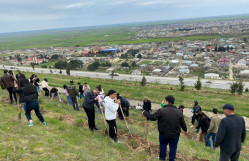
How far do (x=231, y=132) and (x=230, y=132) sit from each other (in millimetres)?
19

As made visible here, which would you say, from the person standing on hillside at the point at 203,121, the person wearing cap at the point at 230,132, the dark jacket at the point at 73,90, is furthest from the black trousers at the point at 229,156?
the dark jacket at the point at 73,90

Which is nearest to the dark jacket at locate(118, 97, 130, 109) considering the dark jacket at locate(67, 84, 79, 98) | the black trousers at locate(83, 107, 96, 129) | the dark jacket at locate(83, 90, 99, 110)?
the dark jacket at locate(67, 84, 79, 98)

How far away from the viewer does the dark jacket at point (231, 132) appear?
364 cm

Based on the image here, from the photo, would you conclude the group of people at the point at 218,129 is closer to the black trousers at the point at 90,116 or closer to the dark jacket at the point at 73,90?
the black trousers at the point at 90,116

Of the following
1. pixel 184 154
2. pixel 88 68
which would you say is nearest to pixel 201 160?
pixel 184 154

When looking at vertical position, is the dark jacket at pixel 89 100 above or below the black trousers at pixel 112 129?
above

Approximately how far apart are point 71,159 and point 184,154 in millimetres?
3465

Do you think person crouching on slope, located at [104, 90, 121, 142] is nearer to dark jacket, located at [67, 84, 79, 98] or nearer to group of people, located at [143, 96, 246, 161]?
group of people, located at [143, 96, 246, 161]

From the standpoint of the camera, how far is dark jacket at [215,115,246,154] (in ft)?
11.9

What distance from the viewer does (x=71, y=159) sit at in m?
4.32

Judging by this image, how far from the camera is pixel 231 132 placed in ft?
12.0

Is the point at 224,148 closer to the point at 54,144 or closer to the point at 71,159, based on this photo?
the point at 71,159

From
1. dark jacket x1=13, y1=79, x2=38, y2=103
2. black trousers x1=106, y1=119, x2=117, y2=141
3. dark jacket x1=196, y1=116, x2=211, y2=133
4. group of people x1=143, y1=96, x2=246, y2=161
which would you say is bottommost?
dark jacket x1=196, y1=116, x2=211, y2=133

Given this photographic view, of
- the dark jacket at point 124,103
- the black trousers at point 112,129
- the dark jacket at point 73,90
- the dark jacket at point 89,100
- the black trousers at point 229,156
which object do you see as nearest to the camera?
the black trousers at point 229,156
